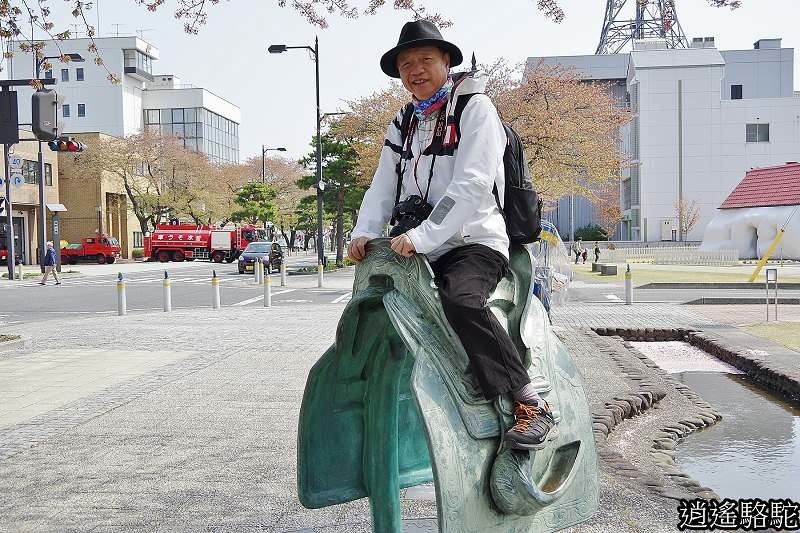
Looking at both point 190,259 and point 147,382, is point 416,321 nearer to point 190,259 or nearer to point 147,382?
point 147,382

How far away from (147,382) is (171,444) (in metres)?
3.18

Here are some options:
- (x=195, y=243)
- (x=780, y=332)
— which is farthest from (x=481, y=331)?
(x=195, y=243)

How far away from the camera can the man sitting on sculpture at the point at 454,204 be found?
301cm

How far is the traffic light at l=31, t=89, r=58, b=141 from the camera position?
1340 centimetres

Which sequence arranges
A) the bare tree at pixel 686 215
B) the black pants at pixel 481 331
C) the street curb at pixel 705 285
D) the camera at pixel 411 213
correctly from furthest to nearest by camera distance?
the bare tree at pixel 686 215 < the street curb at pixel 705 285 < the camera at pixel 411 213 < the black pants at pixel 481 331

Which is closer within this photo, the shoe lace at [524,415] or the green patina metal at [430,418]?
the green patina metal at [430,418]

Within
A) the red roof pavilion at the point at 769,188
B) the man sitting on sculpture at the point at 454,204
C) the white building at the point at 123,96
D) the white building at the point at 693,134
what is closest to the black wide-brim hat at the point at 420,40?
the man sitting on sculpture at the point at 454,204

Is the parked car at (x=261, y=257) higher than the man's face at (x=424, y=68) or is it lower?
lower

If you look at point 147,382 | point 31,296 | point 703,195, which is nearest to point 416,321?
point 147,382

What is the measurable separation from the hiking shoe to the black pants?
0.10 meters

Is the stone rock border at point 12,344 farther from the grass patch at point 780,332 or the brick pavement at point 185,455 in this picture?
the grass patch at point 780,332

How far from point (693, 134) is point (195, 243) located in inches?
1625

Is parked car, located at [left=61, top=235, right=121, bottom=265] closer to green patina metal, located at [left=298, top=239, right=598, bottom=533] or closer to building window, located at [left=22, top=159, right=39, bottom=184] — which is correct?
building window, located at [left=22, top=159, right=39, bottom=184]

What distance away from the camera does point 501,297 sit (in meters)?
3.28
